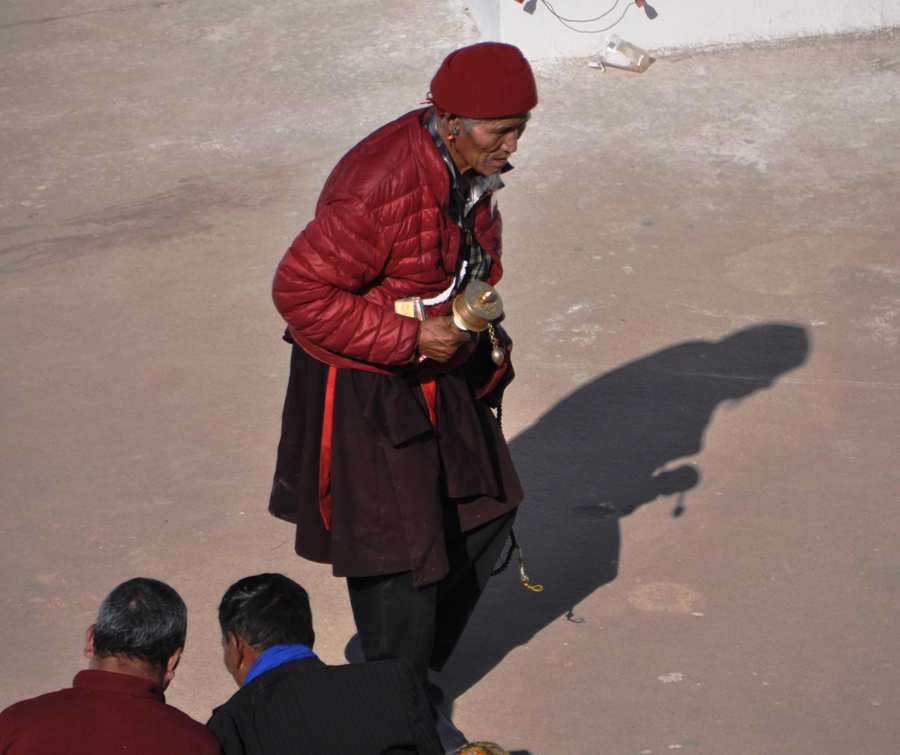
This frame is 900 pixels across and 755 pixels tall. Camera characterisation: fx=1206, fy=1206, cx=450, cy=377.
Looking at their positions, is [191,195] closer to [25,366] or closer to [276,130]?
[276,130]

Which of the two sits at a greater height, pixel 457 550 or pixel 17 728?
pixel 17 728

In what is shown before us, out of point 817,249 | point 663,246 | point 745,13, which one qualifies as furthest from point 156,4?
point 817,249

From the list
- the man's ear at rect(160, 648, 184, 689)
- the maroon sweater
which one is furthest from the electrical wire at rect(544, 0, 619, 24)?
the maroon sweater

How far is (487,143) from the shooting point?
2881mm

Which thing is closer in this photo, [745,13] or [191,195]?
[191,195]

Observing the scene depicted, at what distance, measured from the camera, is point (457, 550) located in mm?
3301

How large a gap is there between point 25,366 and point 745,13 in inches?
209

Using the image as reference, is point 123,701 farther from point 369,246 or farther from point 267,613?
point 369,246

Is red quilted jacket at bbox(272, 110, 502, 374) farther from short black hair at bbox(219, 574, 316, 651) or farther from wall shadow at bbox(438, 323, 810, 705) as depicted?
wall shadow at bbox(438, 323, 810, 705)

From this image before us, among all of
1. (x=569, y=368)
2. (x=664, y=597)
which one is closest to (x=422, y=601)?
(x=664, y=597)

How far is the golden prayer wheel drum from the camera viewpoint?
2.87m

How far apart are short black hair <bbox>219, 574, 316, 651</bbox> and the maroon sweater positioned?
298mm

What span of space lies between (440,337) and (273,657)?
33.8 inches

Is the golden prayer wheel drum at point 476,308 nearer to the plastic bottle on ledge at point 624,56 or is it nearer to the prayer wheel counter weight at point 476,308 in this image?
the prayer wheel counter weight at point 476,308
